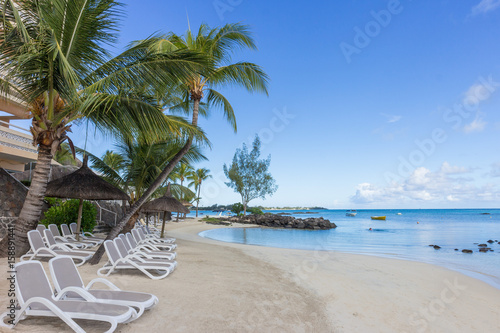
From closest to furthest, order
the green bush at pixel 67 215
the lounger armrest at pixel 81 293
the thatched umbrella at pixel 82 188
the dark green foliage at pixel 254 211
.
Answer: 1. the lounger armrest at pixel 81 293
2. the thatched umbrella at pixel 82 188
3. the green bush at pixel 67 215
4. the dark green foliage at pixel 254 211

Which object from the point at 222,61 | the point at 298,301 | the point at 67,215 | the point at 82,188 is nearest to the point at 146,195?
the point at 82,188

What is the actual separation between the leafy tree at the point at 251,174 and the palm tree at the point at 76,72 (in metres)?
34.3

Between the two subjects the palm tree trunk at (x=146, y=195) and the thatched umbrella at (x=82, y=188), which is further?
the thatched umbrella at (x=82, y=188)

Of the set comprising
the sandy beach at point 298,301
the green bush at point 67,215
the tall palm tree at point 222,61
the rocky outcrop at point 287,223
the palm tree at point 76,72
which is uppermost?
the tall palm tree at point 222,61

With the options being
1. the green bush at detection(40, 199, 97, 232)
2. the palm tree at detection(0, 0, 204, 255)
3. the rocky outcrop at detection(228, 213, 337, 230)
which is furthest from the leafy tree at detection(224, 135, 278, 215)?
the palm tree at detection(0, 0, 204, 255)

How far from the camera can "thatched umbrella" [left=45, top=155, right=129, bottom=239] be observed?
8.27 m

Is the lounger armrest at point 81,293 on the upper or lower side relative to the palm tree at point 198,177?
lower

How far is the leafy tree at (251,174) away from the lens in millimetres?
41188

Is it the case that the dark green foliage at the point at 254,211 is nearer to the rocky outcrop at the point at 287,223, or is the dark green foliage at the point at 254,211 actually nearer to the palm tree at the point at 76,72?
the rocky outcrop at the point at 287,223

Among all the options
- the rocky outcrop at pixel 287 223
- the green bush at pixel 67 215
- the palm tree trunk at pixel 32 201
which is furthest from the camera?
the rocky outcrop at pixel 287 223

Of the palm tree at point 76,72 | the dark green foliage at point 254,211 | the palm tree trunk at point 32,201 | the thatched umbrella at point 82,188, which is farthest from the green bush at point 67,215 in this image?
the dark green foliage at point 254,211

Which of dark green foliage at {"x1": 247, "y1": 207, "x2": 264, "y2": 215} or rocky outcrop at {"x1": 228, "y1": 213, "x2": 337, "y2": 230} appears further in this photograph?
dark green foliage at {"x1": 247, "y1": 207, "x2": 264, "y2": 215}

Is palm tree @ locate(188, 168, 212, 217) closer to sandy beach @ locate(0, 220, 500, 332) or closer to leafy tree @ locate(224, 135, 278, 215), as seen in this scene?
leafy tree @ locate(224, 135, 278, 215)

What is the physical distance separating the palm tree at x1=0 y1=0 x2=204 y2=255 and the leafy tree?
113ft
